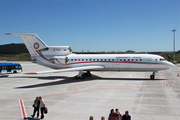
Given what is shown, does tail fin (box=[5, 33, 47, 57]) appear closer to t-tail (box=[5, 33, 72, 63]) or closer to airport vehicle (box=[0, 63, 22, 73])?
t-tail (box=[5, 33, 72, 63])

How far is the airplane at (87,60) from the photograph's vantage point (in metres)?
24.9

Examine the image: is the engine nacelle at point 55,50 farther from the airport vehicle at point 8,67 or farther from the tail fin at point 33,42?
the airport vehicle at point 8,67

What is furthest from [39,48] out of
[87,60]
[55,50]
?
[87,60]

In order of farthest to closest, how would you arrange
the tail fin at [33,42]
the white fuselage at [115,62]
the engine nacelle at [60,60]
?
the tail fin at [33,42] < the engine nacelle at [60,60] < the white fuselage at [115,62]

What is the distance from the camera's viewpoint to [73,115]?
10.1 m

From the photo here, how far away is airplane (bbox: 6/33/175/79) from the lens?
24.9 m

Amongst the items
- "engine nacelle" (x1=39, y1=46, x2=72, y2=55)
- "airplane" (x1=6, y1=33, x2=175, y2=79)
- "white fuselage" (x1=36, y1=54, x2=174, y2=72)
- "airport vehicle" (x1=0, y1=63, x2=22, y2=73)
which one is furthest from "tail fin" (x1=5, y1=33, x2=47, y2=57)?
"airport vehicle" (x1=0, y1=63, x2=22, y2=73)

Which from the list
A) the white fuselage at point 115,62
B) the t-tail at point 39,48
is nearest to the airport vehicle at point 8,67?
the t-tail at point 39,48

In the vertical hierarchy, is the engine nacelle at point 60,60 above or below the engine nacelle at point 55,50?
below

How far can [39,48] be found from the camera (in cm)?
2773

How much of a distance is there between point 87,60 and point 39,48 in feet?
27.1

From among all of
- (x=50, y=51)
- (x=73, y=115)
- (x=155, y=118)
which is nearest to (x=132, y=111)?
(x=155, y=118)

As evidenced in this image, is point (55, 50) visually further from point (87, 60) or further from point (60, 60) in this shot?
point (87, 60)

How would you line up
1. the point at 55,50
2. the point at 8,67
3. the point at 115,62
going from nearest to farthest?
the point at 115,62, the point at 55,50, the point at 8,67
